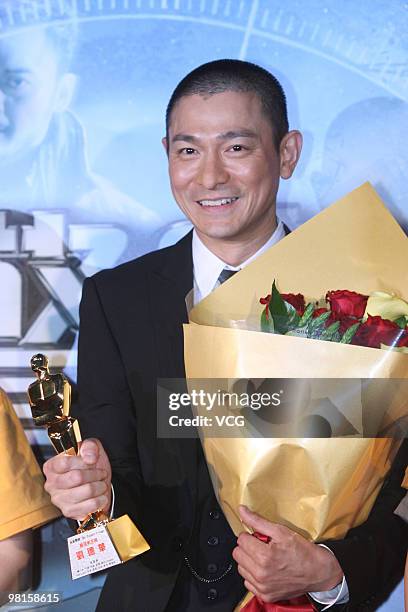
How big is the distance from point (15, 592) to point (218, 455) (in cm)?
91

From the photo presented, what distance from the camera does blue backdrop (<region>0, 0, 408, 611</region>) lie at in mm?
2148

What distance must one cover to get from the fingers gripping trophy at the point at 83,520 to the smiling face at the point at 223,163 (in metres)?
0.60

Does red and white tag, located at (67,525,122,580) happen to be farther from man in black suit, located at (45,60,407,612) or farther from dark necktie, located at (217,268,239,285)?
dark necktie, located at (217,268,239,285)

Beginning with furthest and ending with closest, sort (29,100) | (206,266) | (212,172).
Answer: (29,100) → (206,266) → (212,172)

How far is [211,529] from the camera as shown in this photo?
1795 millimetres

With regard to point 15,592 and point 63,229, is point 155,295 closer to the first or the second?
point 63,229

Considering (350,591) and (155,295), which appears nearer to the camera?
(350,591)

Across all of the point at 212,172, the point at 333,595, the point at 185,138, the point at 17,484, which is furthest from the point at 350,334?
the point at 17,484

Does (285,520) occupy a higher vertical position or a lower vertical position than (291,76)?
lower

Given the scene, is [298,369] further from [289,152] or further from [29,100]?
[29,100]

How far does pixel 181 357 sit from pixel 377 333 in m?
0.62

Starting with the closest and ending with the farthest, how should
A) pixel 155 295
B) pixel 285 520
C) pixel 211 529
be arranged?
1. pixel 285 520
2. pixel 211 529
3. pixel 155 295

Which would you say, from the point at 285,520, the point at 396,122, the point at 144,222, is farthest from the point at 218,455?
the point at 396,122

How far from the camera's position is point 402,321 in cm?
145
